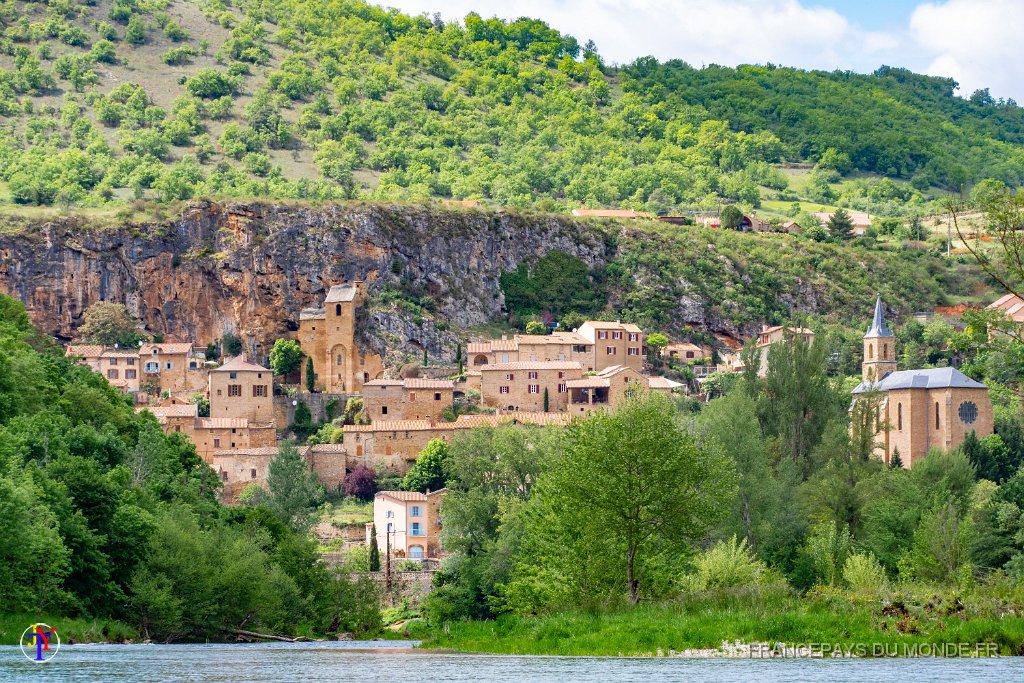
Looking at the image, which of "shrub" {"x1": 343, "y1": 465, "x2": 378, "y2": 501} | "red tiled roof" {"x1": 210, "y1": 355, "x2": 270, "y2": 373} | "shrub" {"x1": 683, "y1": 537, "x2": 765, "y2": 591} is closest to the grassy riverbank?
"shrub" {"x1": 683, "y1": 537, "x2": 765, "y2": 591}

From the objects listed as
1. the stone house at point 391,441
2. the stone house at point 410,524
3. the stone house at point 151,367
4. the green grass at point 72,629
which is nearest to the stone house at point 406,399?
the stone house at point 391,441

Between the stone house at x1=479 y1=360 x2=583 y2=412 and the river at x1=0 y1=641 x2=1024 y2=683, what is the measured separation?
75.1m

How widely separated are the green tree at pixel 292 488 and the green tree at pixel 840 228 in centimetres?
7588

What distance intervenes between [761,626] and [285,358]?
88389mm

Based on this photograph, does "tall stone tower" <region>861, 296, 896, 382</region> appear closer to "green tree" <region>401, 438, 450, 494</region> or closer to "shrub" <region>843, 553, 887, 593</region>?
"green tree" <region>401, 438, 450, 494</region>

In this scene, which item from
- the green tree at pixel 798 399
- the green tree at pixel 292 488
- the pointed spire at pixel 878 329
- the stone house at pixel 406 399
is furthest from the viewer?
the pointed spire at pixel 878 329

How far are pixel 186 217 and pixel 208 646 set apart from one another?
90.3 meters

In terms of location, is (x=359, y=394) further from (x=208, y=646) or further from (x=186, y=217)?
(x=208, y=646)

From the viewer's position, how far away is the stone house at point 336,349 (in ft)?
424

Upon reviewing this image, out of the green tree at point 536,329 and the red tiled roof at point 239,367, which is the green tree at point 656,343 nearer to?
the green tree at point 536,329

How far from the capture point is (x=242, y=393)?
120688 mm

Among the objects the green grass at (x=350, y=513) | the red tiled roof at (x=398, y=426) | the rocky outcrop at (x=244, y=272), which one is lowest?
the green grass at (x=350, y=513)

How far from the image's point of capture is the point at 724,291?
153m

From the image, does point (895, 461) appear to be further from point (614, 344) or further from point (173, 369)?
point (173, 369)
